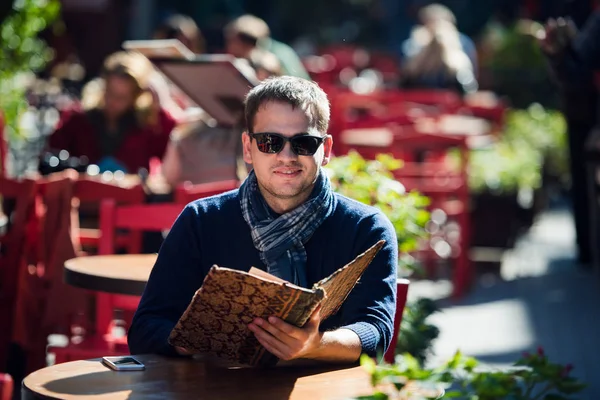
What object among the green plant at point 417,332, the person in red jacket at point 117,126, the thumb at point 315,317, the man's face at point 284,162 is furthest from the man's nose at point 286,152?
the person in red jacket at point 117,126

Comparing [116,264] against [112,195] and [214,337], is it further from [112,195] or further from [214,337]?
[214,337]

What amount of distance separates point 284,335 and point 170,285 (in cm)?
54

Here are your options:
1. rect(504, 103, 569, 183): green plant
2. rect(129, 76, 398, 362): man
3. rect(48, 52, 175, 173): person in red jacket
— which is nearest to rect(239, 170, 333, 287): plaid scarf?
rect(129, 76, 398, 362): man

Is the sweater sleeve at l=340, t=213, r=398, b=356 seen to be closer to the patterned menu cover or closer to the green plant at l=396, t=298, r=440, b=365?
the patterned menu cover

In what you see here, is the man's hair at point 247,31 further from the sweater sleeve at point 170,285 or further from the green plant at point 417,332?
the sweater sleeve at point 170,285

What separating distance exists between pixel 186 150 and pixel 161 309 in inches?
178

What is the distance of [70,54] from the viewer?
27625mm

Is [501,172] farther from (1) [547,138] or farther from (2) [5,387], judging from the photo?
(2) [5,387]

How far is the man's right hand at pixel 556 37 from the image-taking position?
8.55 m

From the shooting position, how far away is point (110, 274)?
5121 mm

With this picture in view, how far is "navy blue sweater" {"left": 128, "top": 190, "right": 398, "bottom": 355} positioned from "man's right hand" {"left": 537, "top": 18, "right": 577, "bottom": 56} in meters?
5.25

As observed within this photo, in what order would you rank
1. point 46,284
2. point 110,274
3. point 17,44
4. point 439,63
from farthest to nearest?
1. point 439,63
2. point 17,44
3. point 46,284
4. point 110,274

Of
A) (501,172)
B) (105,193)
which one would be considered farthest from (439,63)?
(105,193)

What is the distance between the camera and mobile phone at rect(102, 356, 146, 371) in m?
3.17
